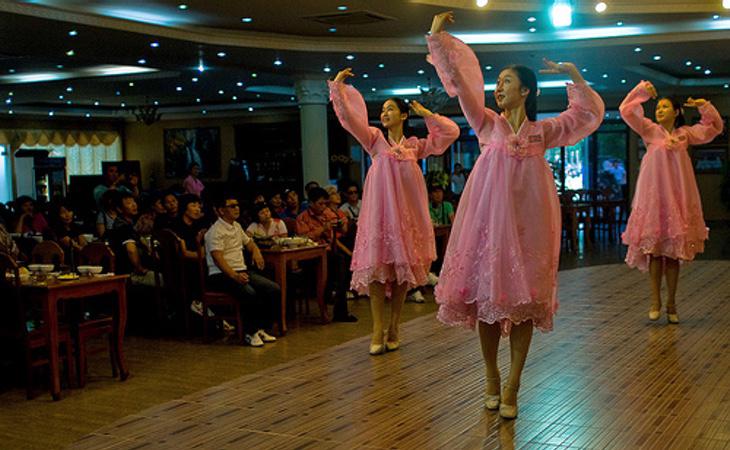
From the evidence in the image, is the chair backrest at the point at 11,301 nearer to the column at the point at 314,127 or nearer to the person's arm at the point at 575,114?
the person's arm at the point at 575,114

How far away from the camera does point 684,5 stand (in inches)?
458

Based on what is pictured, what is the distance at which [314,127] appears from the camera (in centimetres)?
1648

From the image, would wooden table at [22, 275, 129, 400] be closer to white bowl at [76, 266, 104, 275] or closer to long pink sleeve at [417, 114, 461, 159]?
white bowl at [76, 266, 104, 275]

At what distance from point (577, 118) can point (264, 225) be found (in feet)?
14.9

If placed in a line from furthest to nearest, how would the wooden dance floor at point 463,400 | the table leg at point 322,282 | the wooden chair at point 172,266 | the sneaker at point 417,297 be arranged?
the sneaker at point 417,297 < the table leg at point 322,282 < the wooden chair at point 172,266 < the wooden dance floor at point 463,400

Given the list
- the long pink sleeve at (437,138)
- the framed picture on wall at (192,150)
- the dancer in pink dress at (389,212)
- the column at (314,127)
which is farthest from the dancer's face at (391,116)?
the framed picture on wall at (192,150)

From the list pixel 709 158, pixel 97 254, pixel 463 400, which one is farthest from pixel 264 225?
pixel 709 158

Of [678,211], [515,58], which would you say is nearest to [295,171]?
[515,58]

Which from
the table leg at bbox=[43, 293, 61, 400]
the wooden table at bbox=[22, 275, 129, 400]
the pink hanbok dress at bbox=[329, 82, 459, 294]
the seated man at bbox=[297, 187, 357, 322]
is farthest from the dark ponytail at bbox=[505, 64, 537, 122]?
the seated man at bbox=[297, 187, 357, 322]

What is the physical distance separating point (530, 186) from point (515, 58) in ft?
35.2

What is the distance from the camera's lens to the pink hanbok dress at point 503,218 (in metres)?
4.23

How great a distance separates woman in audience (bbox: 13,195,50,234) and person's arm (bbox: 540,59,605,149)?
7.93 m

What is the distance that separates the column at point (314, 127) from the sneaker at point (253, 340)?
902cm

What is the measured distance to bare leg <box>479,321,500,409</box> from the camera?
443cm
